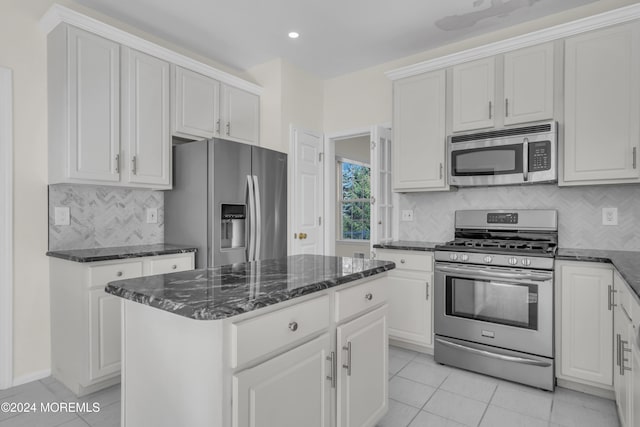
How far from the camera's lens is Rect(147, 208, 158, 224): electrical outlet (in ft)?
10.6

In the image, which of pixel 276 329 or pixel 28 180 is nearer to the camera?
pixel 276 329

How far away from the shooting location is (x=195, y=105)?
3.28 m

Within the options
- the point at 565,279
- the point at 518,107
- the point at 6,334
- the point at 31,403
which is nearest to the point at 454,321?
the point at 565,279

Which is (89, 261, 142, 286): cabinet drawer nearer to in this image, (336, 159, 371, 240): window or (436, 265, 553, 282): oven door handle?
(436, 265, 553, 282): oven door handle

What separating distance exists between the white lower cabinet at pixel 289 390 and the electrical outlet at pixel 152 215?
2.40 m

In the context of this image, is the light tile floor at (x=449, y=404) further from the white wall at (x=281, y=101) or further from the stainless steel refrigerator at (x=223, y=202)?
the white wall at (x=281, y=101)

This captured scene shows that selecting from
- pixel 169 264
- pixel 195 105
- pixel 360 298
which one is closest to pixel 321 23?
pixel 195 105

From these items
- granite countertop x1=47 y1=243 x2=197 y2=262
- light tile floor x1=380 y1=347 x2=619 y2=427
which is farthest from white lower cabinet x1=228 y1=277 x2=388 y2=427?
granite countertop x1=47 y1=243 x2=197 y2=262

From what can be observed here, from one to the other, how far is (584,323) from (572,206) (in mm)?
951

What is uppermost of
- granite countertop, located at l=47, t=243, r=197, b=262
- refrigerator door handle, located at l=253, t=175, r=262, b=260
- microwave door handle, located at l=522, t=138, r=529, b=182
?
microwave door handle, located at l=522, t=138, r=529, b=182

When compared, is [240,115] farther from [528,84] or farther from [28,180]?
[528,84]

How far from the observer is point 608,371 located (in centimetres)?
231

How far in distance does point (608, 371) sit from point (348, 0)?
10.3ft

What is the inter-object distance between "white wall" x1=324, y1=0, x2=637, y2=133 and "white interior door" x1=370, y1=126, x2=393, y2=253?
0.35m
